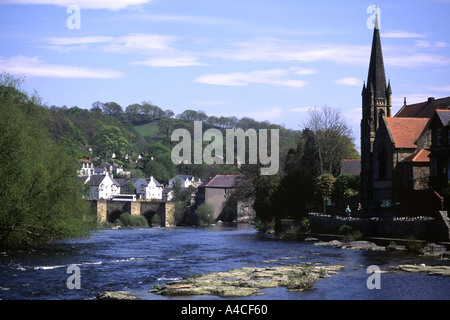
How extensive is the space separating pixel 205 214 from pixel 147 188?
149ft

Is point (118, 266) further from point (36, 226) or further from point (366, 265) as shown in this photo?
point (366, 265)

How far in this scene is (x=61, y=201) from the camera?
41031 mm

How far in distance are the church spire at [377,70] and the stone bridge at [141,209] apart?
2138 inches

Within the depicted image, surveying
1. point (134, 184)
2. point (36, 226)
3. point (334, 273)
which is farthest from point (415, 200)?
point (134, 184)

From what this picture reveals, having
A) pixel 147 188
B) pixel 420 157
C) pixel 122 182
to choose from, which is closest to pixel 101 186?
pixel 122 182

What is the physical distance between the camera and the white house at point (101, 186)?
13700 cm

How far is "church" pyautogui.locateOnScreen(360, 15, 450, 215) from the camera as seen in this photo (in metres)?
50.7

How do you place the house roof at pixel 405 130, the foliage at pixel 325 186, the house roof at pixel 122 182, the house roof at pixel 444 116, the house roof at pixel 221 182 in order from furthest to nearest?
the house roof at pixel 122 182 < the house roof at pixel 221 182 < the foliage at pixel 325 186 < the house roof at pixel 405 130 < the house roof at pixel 444 116

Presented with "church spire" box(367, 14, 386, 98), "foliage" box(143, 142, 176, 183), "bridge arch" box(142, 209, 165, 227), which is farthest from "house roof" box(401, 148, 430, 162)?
"foliage" box(143, 142, 176, 183)

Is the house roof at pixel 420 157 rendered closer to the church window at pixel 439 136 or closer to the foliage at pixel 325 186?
the church window at pixel 439 136

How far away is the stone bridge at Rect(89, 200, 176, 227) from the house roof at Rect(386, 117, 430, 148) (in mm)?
61095

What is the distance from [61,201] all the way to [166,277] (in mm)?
13683

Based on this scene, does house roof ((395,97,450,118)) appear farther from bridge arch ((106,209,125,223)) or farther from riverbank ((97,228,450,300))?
bridge arch ((106,209,125,223))

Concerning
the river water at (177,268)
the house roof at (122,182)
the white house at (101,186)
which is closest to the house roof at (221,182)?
the white house at (101,186)
